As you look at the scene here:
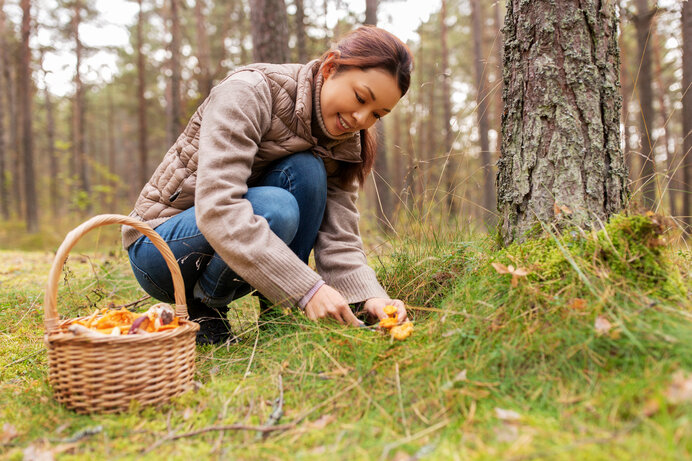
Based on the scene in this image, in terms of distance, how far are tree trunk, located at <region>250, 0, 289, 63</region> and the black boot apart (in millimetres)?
2854

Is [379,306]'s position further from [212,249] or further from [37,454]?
[37,454]

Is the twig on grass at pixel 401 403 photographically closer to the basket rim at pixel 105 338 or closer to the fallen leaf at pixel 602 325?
the fallen leaf at pixel 602 325

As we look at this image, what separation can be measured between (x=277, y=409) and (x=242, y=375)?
301 millimetres

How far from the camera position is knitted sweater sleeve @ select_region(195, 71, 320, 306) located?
5.02ft

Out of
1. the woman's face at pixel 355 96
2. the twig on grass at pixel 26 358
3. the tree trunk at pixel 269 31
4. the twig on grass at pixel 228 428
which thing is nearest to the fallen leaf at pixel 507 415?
the twig on grass at pixel 228 428

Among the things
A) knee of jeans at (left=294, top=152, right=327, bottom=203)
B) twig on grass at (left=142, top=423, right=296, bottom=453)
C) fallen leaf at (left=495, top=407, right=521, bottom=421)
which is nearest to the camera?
fallen leaf at (left=495, top=407, right=521, bottom=421)

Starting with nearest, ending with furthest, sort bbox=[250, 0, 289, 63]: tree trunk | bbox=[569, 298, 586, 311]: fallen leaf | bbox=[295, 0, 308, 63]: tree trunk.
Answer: bbox=[569, 298, 586, 311]: fallen leaf < bbox=[250, 0, 289, 63]: tree trunk < bbox=[295, 0, 308, 63]: tree trunk

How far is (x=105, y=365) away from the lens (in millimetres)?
1204

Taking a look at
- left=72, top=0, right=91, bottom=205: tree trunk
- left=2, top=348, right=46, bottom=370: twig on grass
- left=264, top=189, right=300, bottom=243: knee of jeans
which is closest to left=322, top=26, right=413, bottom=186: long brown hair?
left=264, top=189, right=300, bottom=243: knee of jeans

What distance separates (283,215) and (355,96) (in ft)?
→ 1.78

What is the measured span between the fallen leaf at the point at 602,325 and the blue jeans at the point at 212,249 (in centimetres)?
110

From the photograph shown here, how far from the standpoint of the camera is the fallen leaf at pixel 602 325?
1142 mm

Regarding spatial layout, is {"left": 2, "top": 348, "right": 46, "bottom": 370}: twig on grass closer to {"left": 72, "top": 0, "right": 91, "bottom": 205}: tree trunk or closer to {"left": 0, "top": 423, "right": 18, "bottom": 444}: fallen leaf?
{"left": 0, "top": 423, "right": 18, "bottom": 444}: fallen leaf

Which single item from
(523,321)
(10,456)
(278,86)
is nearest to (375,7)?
(278,86)
